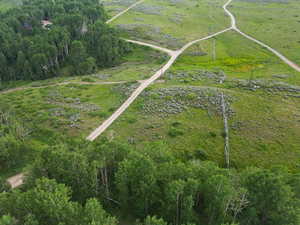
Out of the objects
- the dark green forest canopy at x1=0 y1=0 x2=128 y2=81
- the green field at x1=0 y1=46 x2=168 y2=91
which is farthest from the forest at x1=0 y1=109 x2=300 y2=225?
the dark green forest canopy at x1=0 y1=0 x2=128 y2=81

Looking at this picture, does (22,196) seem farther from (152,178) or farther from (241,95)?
(241,95)

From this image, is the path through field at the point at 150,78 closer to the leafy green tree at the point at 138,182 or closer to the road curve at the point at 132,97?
the road curve at the point at 132,97

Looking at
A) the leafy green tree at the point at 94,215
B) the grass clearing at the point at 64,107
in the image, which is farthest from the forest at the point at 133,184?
the grass clearing at the point at 64,107

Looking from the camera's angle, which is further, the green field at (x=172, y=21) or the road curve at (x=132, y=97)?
the green field at (x=172, y=21)

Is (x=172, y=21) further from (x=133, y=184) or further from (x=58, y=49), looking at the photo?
(x=133, y=184)

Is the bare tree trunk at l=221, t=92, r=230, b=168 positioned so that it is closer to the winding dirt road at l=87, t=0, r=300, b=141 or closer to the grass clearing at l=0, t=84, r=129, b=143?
the winding dirt road at l=87, t=0, r=300, b=141

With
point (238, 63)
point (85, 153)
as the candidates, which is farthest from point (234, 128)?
point (238, 63)

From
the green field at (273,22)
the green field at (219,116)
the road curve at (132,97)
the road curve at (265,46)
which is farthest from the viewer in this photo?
the green field at (273,22)
